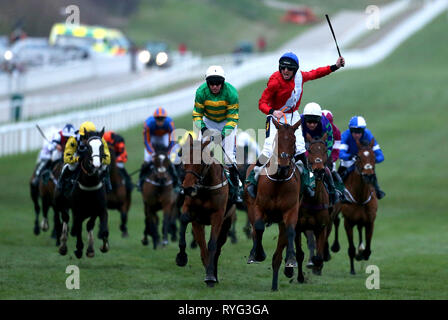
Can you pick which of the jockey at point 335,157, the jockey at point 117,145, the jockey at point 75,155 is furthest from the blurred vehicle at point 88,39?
the jockey at point 335,157

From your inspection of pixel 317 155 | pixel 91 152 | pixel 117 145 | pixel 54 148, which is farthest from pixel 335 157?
pixel 54 148

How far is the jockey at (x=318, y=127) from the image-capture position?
15.7 meters

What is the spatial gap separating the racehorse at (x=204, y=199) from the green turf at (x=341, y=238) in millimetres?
453

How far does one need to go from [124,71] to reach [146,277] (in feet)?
140

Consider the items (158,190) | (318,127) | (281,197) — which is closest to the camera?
(281,197)

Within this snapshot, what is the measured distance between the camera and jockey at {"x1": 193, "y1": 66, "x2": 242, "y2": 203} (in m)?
14.7

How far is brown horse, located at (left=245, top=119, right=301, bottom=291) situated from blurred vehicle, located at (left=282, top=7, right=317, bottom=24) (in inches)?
2751

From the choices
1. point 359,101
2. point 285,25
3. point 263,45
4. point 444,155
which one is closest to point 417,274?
point 444,155

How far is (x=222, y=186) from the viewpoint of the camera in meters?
14.5

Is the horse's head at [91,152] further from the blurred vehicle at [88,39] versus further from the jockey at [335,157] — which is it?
the blurred vehicle at [88,39]

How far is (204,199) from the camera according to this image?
46.9 feet

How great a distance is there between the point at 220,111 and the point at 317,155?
1.52m
